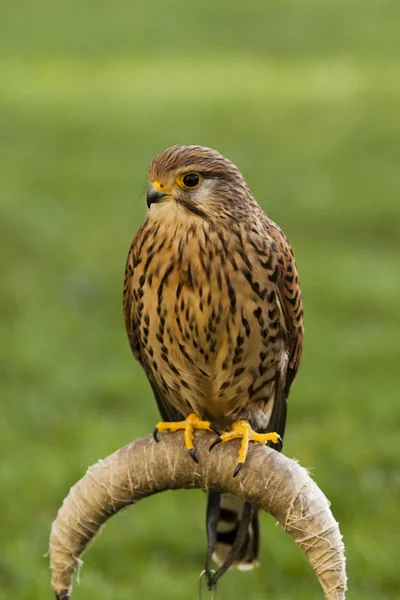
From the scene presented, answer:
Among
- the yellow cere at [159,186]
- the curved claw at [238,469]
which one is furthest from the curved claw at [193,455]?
the yellow cere at [159,186]

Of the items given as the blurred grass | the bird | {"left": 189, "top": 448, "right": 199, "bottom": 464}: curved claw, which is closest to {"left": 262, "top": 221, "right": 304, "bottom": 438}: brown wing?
the bird

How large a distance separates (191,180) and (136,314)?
0.51 meters

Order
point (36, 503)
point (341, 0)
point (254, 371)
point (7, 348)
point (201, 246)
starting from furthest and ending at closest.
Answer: point (341, 0) → point (7, 348) → point (36, 503) → point (254, 371) → point (201, 246)

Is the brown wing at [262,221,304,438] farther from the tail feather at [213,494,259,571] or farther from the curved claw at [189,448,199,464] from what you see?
the curved claw at [189,448,199,464]

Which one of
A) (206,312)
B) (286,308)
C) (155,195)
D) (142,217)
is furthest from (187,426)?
(142,217)

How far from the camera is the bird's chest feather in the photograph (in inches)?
115

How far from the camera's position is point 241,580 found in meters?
4.48

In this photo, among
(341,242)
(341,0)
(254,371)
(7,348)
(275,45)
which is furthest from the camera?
(341,0)

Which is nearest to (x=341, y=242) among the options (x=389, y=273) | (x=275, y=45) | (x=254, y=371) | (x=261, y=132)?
(x=389, y=273)

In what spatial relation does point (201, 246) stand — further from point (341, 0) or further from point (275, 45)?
point (341, 0)

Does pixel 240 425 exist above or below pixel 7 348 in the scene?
below

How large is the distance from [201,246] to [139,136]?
9634 millimetres

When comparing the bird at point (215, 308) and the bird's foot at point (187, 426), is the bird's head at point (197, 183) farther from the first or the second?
the bird's foot at point (187, 426)

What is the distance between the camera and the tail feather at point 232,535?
10.5 ft
